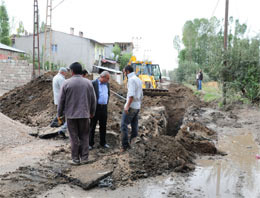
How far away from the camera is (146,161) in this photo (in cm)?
496

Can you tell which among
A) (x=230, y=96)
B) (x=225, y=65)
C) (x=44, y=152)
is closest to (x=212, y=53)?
(x=225, y=65)

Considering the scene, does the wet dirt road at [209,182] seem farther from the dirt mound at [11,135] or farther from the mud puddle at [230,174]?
the dirt mound at [11,135]

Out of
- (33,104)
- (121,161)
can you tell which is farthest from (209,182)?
(33,104)

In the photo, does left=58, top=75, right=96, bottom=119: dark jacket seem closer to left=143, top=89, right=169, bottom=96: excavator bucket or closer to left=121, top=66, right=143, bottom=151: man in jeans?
left=121, top=66, right=143, bottom=151: man in jeans

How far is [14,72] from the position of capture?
15.5m

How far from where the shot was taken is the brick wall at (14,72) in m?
15.4

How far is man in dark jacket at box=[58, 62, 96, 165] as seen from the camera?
467 centimetres

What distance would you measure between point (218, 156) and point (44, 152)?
4085 millimetres

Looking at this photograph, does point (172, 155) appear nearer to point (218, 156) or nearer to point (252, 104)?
point (218, 156)

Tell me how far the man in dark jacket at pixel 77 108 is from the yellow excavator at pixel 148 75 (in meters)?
12.5

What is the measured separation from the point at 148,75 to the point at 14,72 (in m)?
8.91

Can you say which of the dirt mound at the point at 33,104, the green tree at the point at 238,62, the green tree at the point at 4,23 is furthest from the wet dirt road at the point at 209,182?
the green tree at the point at 4,23

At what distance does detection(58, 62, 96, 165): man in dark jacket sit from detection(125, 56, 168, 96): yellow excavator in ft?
41.2

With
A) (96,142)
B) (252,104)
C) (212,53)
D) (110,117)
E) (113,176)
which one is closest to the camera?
(113,176)
